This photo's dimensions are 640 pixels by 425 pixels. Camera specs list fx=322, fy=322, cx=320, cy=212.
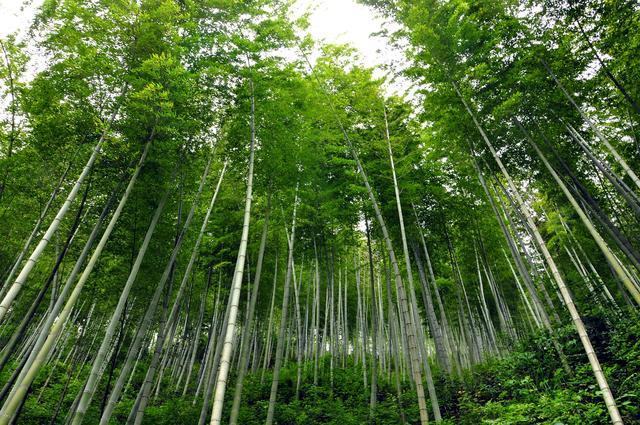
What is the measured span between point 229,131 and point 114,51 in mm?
1712

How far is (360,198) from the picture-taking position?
21.4 feet

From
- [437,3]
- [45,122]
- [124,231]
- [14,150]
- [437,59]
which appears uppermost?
[437,3]

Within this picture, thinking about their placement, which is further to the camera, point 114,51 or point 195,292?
point 195,292

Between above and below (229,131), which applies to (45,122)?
below

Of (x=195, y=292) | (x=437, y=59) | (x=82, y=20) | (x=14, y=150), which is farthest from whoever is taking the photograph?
(x=195, y=292)

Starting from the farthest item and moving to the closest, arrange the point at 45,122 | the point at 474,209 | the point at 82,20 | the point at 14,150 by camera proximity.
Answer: the point at 474,209
the point at 14,150
the point at 45,122
the point at 82,20

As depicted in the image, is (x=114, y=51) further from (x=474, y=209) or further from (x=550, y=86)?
(x=474, y=209)

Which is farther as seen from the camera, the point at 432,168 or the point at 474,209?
the point at 474,209

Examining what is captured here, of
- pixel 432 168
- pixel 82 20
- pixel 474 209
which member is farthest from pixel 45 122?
pixel 474 209

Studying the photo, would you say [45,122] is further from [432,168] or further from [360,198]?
[432,168]

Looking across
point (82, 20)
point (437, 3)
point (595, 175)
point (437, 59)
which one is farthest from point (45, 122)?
point (595, 175)

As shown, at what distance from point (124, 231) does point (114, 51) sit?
2.99 metres

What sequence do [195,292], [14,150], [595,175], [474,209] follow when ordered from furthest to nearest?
[195,292] < [474,209] < [595,175] < [14,150]

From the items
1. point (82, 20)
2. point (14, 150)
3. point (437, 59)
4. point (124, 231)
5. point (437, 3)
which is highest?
point (437, 3)
